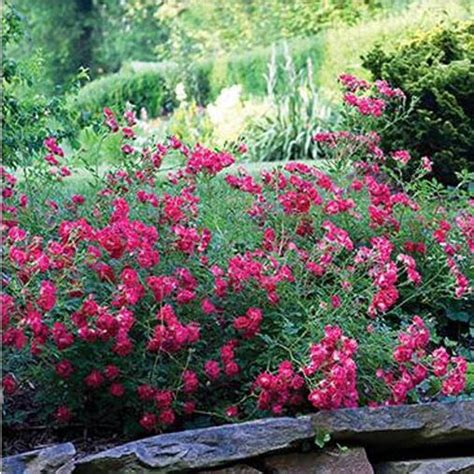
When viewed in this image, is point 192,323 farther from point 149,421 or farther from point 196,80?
point 196,80

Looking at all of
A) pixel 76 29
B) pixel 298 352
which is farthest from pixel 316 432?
pixel 76 29

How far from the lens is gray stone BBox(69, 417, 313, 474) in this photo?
206cm

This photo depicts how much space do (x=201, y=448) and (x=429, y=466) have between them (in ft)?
1.83

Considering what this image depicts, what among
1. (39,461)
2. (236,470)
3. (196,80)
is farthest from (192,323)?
(196,80)

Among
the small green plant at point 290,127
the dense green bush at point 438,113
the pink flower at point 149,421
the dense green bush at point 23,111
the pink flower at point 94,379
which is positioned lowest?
the small green plant at point 290,127

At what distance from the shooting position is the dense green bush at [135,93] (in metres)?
13.5

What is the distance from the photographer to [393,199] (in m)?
3.12

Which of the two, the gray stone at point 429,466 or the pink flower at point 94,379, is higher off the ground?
the pink flower at point 94,379

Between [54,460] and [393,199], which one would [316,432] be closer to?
[54,460]

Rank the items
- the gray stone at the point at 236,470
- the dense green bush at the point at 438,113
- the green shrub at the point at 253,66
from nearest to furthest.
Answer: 1. the gray stone at the point at 236,470
2. the dense green bush at the point at 438,113
3. the green shrub at the point at 253,66

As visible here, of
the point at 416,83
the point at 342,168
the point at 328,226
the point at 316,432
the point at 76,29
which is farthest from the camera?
the point at 76,29

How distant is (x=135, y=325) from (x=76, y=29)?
1909cm

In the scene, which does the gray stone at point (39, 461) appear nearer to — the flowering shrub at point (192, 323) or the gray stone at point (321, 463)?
the flowering shrub at point (192, 323)

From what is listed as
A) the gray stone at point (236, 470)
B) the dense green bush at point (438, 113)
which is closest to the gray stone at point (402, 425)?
the gray stone at point (236, 470)
